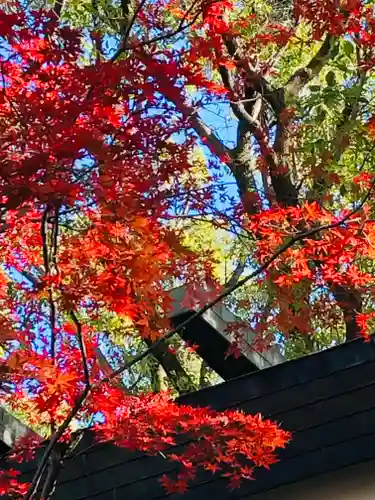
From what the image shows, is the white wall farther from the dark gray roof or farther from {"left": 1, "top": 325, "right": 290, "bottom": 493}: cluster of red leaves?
{"left": 1, "top": 325, "right": 290, "bottom": 493}: cluster of red leaves

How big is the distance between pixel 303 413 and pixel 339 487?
41 cm

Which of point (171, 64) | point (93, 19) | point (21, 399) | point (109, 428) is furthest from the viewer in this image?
point (93, 19)

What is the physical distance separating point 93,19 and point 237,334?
3330 mm

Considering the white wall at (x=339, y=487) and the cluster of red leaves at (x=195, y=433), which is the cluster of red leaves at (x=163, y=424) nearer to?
the cluster of red leaves at (x=195, y=433)

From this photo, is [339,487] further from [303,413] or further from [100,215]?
[100,215]

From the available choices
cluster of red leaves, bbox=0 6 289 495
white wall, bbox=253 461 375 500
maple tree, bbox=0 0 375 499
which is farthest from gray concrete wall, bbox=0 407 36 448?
white wall, bbox=253 461 375 500

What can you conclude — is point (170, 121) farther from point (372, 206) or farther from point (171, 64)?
point (372, 206)

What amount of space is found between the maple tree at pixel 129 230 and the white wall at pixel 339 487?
0.25 meters

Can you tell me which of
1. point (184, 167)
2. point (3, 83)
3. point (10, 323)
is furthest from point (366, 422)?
point (3, 83)

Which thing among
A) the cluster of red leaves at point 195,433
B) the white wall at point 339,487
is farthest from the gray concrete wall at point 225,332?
the white wall at point 339,487

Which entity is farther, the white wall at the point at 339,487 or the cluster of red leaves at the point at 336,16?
the cluster of red leaves at the point at 336,16

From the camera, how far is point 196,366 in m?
7.78

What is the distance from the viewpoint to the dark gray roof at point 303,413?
385cm

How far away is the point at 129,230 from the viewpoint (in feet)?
10.2
